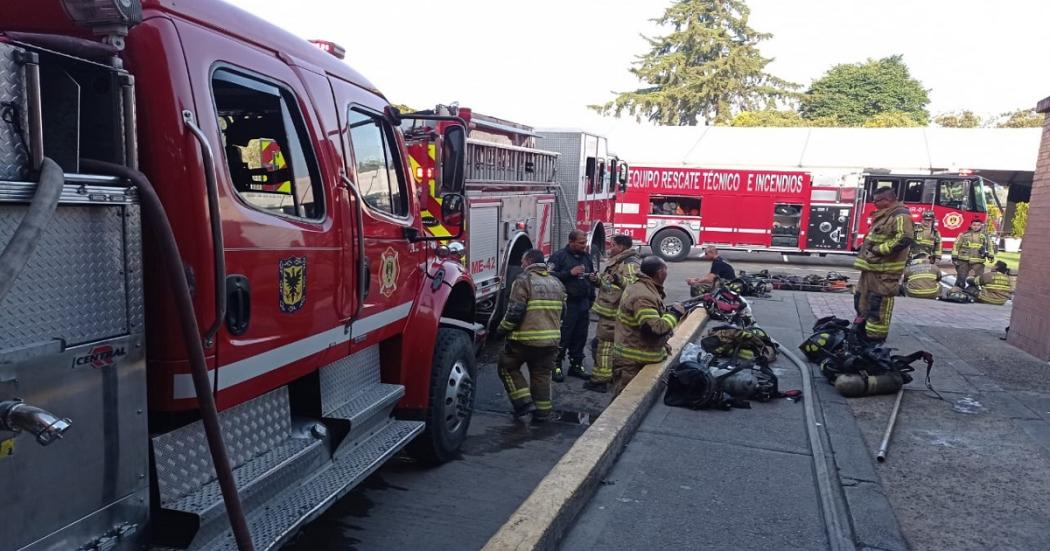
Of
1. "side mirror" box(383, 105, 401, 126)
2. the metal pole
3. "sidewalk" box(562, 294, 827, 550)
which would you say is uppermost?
"side mirror" box(383, 105, 401, 126)

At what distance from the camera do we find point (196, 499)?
2391 mm

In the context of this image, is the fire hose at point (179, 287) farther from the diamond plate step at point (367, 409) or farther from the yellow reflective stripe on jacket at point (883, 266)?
the yellow reflective stripe on jacket at point (883, 266)

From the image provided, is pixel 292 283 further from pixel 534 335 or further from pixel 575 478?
pixel 534 335

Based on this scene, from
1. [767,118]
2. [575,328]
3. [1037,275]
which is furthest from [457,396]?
[767,118]

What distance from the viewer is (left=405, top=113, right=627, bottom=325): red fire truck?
662cm

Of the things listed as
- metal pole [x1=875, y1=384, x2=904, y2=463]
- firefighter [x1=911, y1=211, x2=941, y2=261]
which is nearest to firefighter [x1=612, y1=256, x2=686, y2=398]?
metal pole [x1=875, y1=384, x2=904, y2=463]

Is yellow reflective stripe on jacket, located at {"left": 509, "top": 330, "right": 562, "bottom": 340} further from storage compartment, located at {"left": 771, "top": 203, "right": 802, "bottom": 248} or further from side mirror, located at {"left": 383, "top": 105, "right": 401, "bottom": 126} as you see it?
storage compartment, located at {"left": 771, "top": 203, "right": 802, "bottom": 248}

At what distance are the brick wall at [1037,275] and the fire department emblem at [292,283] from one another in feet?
23.6

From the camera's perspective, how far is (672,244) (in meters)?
18.7

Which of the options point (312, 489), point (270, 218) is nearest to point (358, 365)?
point (312, 489)

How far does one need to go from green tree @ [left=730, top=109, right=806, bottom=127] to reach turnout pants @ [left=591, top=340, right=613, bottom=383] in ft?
114

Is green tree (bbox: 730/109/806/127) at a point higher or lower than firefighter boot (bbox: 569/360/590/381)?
higher

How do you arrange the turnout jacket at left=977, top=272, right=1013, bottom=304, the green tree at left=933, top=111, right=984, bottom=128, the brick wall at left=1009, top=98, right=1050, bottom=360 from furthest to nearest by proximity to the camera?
the green tree at left=933, top=111, right=984, bottom=128
the turnout jacket at left=977, top=272, right=1013, bottom=304
the brick wall at left=1009, top=98, right=1050, bottom=360

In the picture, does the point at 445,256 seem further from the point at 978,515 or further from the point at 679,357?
the point at 978,515
